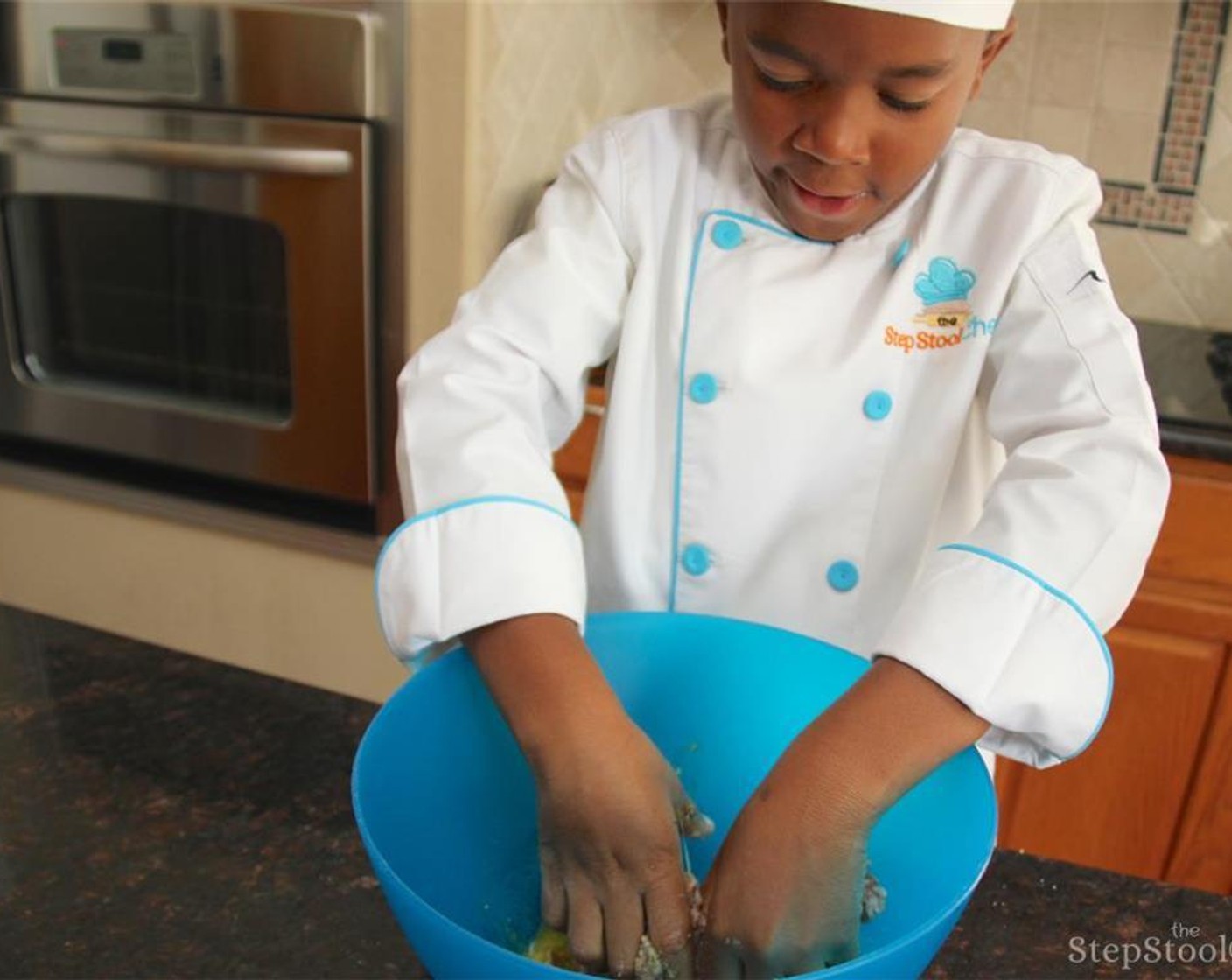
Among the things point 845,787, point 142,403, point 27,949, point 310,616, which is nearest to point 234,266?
point 142,403

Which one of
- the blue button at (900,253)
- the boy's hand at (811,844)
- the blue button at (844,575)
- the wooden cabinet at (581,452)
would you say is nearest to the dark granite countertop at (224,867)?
the boy's hand at (811,844)

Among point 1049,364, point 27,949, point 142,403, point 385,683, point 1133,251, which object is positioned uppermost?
point 1049,364

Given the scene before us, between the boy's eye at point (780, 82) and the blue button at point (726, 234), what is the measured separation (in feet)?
0.50

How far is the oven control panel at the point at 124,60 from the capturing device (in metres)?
1.41

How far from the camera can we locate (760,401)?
74 cm

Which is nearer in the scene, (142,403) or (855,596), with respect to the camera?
(855,596)

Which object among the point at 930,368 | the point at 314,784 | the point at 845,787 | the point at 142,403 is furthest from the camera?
the point at 142,403

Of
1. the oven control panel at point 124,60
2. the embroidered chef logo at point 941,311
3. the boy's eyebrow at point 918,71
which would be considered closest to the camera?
the boy's eyebrow at point 918,71

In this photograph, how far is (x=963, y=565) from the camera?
55cm

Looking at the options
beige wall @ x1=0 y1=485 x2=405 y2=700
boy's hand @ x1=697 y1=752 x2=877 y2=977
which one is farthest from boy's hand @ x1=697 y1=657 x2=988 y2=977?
beige wall @ x1=0 y1=485 x2=405 y2=700

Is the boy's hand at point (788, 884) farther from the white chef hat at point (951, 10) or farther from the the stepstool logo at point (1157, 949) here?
the white chef hat at point (951, 10)

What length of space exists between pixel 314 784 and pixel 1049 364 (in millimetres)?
448

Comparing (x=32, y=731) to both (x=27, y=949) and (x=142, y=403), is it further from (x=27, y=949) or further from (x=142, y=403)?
(x=142, y=403)

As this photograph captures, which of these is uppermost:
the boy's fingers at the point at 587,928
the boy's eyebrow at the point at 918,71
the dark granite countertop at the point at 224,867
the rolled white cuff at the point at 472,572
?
the boy's eyebrow at the point at 918,71
